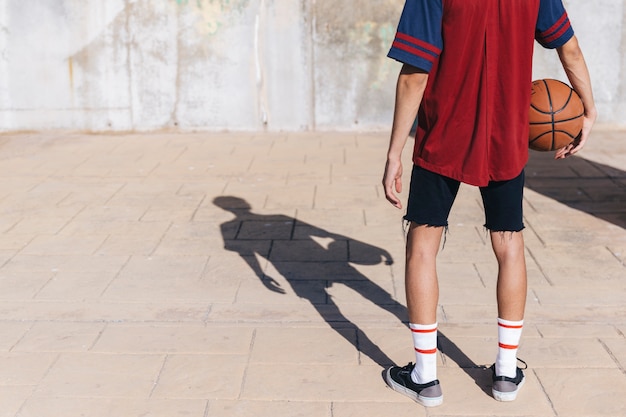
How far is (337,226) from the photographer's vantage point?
576cm

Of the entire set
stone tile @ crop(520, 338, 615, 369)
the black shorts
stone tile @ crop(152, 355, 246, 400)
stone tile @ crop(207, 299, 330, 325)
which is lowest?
stone tile @ crop(207, 299, 330, 325)

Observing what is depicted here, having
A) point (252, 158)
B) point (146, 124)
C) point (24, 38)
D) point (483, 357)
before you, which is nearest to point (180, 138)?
point (146, 124)

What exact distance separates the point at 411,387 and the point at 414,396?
0.03m

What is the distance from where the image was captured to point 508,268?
3.25m

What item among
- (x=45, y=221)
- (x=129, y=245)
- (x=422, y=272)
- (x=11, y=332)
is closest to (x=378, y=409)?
(x=422, y=272)

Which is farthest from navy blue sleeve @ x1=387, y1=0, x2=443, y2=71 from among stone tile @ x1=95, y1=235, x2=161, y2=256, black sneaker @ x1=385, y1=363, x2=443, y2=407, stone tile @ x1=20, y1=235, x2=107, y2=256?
stone tile @ x1=20, y1=235, x2=107, y2=256

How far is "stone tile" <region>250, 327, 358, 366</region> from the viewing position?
3643mm

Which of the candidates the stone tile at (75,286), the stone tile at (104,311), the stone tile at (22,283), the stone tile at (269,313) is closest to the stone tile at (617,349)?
the stone tile at (269,313)

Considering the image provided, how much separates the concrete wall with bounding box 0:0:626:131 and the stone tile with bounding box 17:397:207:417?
649 centimetres

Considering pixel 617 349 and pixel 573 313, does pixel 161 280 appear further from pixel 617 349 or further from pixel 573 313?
pixel 617 349

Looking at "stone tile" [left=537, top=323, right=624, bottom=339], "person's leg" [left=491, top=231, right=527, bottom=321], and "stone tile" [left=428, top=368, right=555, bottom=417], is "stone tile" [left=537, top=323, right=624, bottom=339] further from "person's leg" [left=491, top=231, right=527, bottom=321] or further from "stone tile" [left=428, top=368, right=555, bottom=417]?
"person's leg" [left=491, top=231, right=527, bottom=321]

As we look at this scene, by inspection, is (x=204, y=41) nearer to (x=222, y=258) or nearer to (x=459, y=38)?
(x=222, y=258)

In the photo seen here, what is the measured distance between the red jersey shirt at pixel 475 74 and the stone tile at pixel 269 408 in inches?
38.0

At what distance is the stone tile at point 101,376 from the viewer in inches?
132
